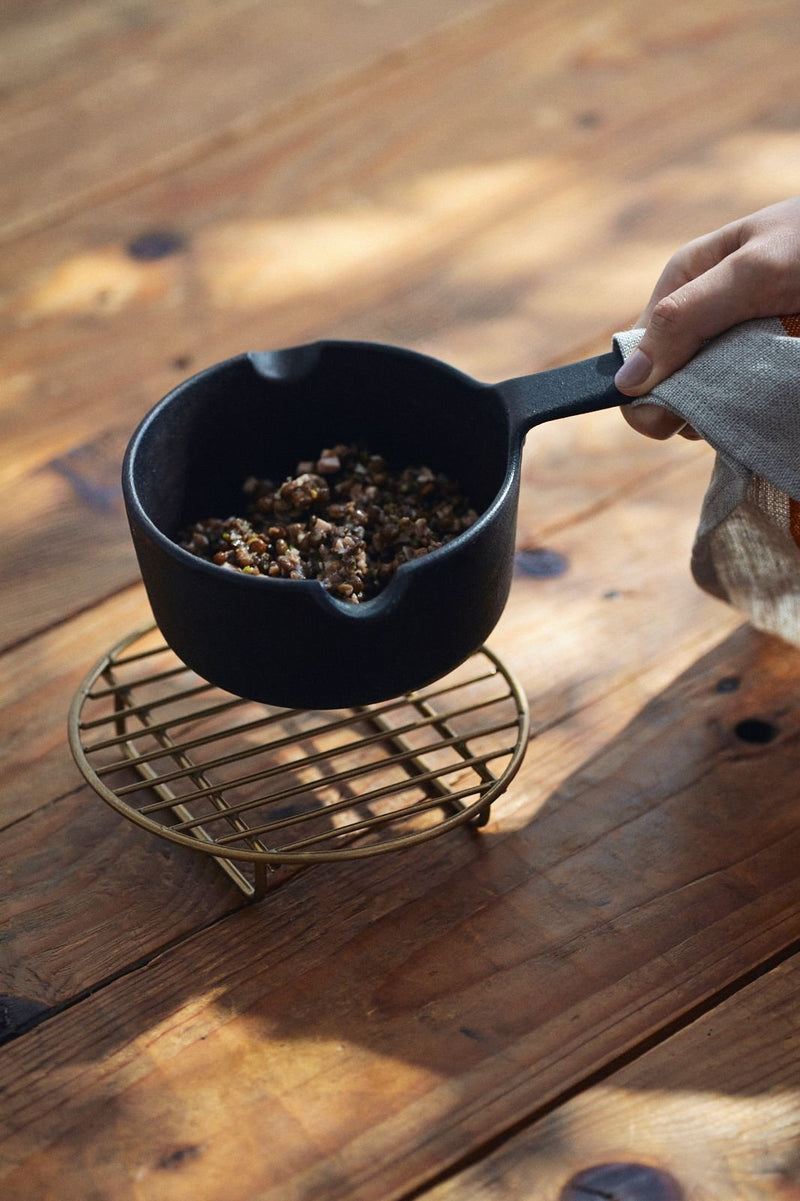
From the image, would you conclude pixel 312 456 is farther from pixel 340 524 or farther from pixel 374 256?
pixel 374 256

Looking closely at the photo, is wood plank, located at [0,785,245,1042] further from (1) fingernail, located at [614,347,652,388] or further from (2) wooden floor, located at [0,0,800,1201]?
(1) fingernail, located at [614,347,652,388]

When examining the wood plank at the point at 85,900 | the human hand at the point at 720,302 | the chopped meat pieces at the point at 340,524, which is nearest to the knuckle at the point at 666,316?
the human hand at the point at 720,302

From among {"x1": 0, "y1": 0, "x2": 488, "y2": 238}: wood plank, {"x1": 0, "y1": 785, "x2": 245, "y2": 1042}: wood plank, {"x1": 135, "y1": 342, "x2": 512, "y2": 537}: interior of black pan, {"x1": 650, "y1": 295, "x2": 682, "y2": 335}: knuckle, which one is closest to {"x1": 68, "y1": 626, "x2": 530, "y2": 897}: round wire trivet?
{"x1": 0, "y1": 785, "x2": 245, "y2": 1042}: wood plank

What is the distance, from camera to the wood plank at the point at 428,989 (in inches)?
26.1

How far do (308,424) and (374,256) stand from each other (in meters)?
0.49

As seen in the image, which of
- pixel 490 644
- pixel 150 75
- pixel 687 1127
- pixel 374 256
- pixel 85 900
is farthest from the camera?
pixel 150 75

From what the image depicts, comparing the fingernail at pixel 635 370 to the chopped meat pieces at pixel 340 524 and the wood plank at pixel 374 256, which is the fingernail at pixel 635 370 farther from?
the wood plank at pixel 374 256

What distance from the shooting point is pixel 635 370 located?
73 centimetres

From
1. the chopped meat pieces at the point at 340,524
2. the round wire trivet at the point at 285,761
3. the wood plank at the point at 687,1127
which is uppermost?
the chopped meat pieces at the point at 340,524

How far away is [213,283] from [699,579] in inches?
23.6

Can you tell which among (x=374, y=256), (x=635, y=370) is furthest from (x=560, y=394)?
(x=374, y=256)

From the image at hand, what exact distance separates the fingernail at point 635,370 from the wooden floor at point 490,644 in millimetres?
253

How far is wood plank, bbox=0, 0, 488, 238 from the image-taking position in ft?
4.50

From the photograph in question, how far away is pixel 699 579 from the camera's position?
2.89ft
